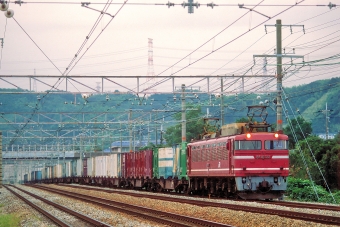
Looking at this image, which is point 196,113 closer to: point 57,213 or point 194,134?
point 194,134

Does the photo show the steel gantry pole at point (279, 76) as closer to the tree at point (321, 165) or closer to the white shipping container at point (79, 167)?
the tree at point (321, 165)

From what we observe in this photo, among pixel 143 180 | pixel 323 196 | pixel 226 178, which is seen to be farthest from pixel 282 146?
pixel 143 180

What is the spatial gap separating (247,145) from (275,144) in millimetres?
1516

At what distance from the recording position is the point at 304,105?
482ft

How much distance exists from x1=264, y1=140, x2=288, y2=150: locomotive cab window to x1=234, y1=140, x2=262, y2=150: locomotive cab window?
1.18ft

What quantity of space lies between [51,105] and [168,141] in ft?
93.7

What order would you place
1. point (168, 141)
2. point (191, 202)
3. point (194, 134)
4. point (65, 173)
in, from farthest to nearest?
1. point (168, 141)
2. point (194, 134)
3. point (65, 173)
4. point (191, 202)

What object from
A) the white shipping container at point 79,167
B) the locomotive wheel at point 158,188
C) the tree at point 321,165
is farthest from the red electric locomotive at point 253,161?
the white shipping container at point 79,167

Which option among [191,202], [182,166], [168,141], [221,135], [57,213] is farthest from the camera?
[168,141]

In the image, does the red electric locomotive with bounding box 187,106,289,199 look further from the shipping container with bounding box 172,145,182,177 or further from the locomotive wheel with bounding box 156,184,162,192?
the locomotive wheel with bounding box 156,184,162,192

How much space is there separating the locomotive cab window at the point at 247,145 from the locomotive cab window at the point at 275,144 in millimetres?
359

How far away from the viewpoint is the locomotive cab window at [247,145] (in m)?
31.1

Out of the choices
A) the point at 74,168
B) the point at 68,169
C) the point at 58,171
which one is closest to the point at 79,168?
the point at 74,168

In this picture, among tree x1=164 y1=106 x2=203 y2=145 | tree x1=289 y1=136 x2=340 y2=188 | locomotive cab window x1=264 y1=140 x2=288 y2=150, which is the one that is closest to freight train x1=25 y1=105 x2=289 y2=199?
locomotive cab window x1=264 y1=140 x2=288 y2=150
